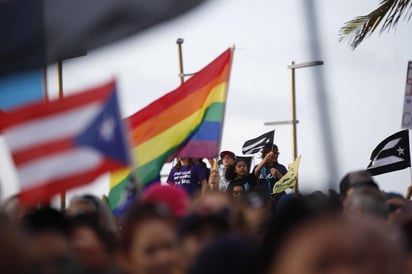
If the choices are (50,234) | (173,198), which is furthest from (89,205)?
(50,234)

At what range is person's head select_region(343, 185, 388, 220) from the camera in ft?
19.2

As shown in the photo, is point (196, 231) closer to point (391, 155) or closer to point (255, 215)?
point (255, 215)

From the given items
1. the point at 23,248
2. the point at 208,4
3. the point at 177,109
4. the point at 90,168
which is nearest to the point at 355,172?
the point at 177,109

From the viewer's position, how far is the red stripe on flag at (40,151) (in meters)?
4.85

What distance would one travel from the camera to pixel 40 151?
4898mm

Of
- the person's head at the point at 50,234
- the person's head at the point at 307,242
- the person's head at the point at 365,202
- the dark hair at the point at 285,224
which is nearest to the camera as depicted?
the person's head at the point at 307,242

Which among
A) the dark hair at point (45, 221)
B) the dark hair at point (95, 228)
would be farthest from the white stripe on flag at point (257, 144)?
the dark hair at point (45, 221)

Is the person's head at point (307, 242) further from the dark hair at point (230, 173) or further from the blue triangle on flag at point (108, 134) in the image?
the dark hair at point (230, 173)

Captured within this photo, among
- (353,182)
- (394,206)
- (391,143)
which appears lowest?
(391,143)

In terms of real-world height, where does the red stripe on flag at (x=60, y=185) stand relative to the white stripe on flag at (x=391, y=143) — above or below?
above

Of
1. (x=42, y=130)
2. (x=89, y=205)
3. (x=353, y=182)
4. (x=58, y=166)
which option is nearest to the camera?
(x=58, y=166)

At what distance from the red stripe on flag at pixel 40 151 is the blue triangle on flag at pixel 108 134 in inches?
3.4

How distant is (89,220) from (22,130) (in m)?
0.60

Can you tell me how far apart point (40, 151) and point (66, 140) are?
17cm
